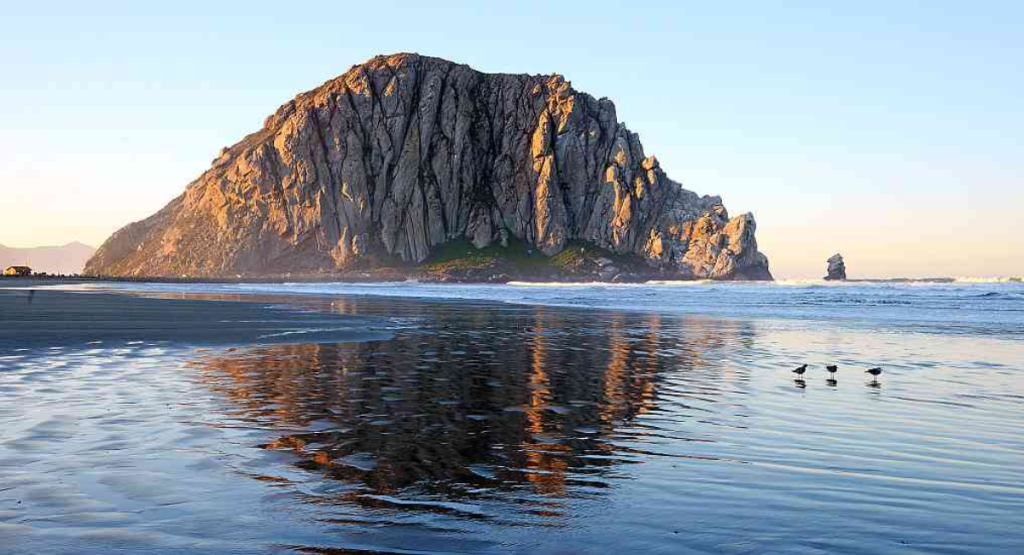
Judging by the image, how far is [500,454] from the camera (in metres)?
12.0

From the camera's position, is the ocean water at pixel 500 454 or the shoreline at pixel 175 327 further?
the shoreline at pixel 175 327

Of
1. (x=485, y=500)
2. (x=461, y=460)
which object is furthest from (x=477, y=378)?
(x=485, y=500)

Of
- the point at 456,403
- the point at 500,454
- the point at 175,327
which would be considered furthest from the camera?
the point at 175,327

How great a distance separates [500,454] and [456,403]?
16.3 ft

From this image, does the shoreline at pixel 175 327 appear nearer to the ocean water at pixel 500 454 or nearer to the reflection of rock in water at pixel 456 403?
the reflection of rock in water at pixel 456 403

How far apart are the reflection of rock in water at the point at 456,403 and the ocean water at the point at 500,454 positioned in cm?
7

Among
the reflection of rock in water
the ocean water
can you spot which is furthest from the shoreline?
the ocean water

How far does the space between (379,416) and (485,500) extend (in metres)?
6.10

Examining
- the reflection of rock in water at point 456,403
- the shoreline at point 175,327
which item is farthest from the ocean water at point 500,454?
the shoreline at point 175,327

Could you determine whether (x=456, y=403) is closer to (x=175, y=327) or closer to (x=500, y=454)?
(x=500, y=454)

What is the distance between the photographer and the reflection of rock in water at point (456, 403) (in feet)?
35.9

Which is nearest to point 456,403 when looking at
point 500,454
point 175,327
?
point 500,454

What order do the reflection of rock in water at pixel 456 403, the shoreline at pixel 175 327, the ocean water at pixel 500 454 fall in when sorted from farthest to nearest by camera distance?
1. the shoreline at pixel 175 327
2. the reflection of rock in water at pixel 456 403
3. the ocean water at pixel 500 454

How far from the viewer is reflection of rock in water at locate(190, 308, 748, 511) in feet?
35.9
